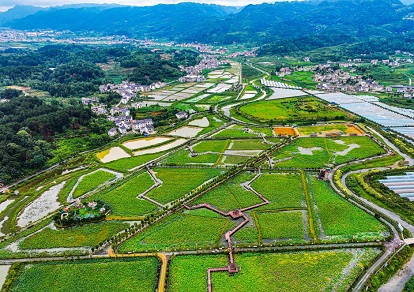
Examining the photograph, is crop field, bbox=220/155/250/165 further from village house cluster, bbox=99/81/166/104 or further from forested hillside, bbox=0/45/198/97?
forested hillside, bbox=0/45/198/97

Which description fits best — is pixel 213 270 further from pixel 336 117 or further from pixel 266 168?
pixel 336 117

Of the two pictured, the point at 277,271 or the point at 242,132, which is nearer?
the point at 277,271

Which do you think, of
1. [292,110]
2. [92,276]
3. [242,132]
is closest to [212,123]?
[242,132]

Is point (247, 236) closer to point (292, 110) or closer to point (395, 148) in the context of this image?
point (395, 148)

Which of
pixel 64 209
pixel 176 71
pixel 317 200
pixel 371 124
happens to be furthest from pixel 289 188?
pixel 176 71

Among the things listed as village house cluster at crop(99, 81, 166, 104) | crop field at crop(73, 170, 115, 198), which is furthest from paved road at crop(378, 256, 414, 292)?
village house cluster at crop(99, 81, 166, 104)

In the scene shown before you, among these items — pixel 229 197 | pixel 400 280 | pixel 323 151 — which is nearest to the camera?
→ pixel 400 280
